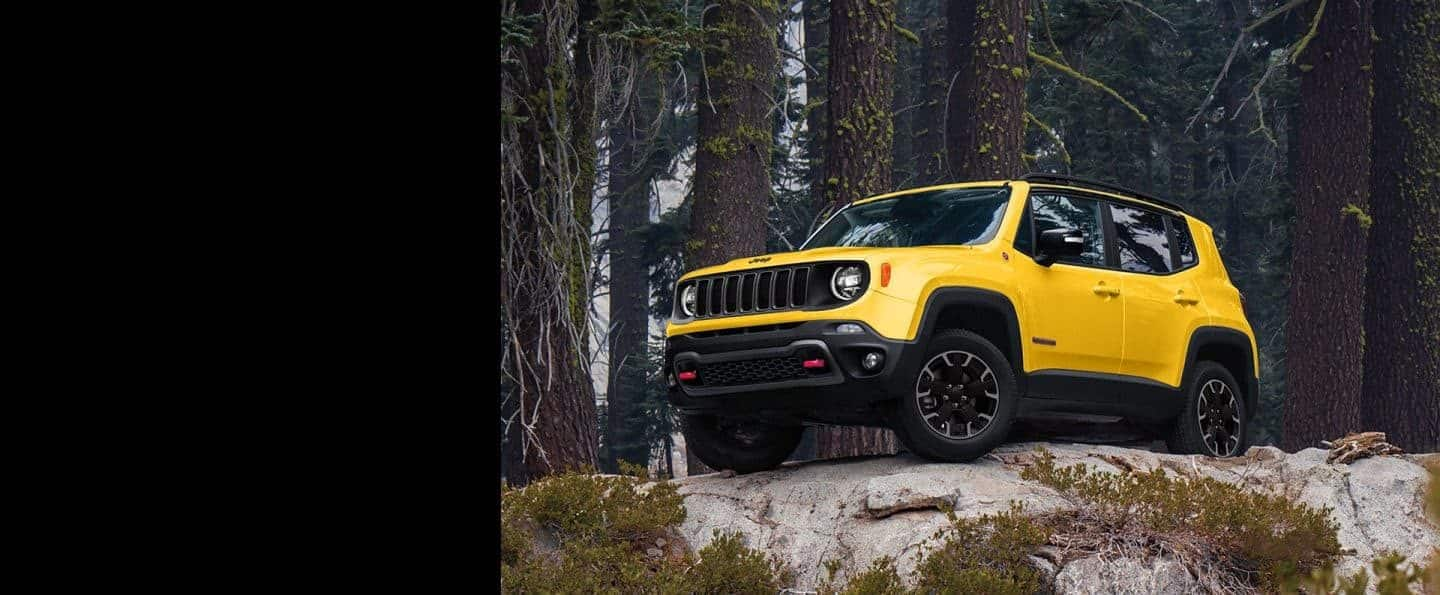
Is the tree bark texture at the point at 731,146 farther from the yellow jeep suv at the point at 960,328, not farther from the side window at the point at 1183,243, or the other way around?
the side window at the point at 1183,243

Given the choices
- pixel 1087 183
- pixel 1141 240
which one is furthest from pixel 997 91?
pixel 1087 183

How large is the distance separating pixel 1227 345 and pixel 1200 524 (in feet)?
8.56

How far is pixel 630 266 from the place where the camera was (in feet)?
106

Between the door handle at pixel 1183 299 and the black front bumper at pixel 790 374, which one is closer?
the black front bumper at pixel 790 374

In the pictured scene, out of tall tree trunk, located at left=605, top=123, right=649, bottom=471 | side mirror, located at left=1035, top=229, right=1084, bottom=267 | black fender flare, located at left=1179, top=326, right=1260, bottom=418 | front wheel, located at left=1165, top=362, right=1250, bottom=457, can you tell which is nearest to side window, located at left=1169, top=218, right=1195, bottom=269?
black fender flare, located at left=1179, top=326, right=1260, bottom=418

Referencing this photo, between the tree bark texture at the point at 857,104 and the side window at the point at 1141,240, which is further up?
the tree bark texture at the point at 857,104

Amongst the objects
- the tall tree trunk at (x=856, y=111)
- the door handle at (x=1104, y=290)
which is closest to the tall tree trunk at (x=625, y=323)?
the tall tree trunk at (x=856, y=111)

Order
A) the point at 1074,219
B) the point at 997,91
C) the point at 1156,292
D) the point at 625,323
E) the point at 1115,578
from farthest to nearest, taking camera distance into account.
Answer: the point at 625,323, the point at 997,91, the point at 1156,292, the point at 1074,219, the point at 1115,578

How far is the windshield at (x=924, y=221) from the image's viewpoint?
910cm

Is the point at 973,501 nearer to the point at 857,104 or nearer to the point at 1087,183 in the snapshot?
the point at 1087,183

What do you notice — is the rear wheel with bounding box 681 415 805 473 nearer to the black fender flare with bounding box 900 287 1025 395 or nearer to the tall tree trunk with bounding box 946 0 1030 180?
the black fender flare with bounding box 900 287 1025 395

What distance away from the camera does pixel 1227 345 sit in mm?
10477

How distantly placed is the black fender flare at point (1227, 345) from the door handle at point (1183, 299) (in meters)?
0.19
